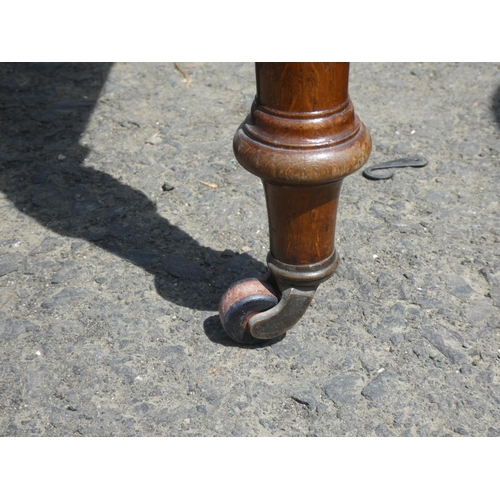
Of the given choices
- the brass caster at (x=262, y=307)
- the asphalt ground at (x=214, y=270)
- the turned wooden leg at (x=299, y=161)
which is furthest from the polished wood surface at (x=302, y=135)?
the asphalt ground at (x=214, y=270)

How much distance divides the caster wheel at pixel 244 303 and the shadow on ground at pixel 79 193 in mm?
166

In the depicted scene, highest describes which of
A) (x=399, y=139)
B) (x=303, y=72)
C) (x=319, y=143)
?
(x=303, y=72)

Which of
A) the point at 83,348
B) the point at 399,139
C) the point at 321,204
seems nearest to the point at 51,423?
the point at 83,348

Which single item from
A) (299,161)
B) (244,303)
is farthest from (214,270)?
(299,161)

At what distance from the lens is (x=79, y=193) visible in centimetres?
284

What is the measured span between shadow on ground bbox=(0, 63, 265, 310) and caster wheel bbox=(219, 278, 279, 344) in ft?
0.55

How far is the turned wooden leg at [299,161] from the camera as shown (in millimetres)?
1613

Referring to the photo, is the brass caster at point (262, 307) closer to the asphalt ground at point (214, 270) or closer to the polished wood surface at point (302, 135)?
the asphalt ground at point (214, 270)

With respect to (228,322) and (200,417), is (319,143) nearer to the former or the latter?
(228,322)

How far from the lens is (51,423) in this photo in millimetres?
1872

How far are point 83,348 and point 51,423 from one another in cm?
29

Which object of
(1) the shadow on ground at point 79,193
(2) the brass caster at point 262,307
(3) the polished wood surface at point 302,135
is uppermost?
(3) the polished wood surface at point 302,135

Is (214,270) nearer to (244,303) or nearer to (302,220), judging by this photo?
(244,303)

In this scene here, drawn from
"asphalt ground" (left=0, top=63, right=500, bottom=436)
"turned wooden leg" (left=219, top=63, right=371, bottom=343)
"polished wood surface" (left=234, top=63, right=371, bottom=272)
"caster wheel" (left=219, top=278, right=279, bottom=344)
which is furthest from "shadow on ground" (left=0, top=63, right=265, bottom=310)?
"polished wood surface" (left=234, top=63, right=371, bottom=272)
